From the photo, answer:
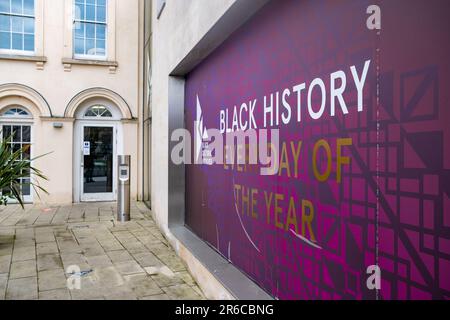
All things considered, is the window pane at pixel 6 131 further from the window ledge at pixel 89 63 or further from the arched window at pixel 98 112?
the window ledge at pixel 89 63

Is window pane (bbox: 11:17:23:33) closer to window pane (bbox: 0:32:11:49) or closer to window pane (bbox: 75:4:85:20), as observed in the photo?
window pane (bbox: 0:32:11:49)

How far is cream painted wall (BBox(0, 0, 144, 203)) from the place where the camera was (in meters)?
9.62

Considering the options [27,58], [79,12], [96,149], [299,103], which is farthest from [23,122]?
[299,103]

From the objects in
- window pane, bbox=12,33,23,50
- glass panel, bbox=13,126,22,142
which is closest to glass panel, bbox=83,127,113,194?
glass panel, bbox=13,126,22,142

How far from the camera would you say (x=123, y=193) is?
7.67 m

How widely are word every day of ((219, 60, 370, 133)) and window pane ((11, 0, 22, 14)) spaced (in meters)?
8.52

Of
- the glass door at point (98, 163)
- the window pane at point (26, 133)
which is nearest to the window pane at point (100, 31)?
the glass door at point (98, 163)

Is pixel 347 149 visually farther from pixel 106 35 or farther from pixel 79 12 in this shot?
pixel 79 12

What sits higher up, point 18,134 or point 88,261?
point 18,134

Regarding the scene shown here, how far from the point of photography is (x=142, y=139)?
33.9 ft

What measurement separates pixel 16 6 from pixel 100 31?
6.79ft

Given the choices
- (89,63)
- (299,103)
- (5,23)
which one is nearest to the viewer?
(299,103)

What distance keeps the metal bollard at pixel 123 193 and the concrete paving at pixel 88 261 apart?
8.0 inches

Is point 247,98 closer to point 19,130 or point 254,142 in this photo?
point 254,142
